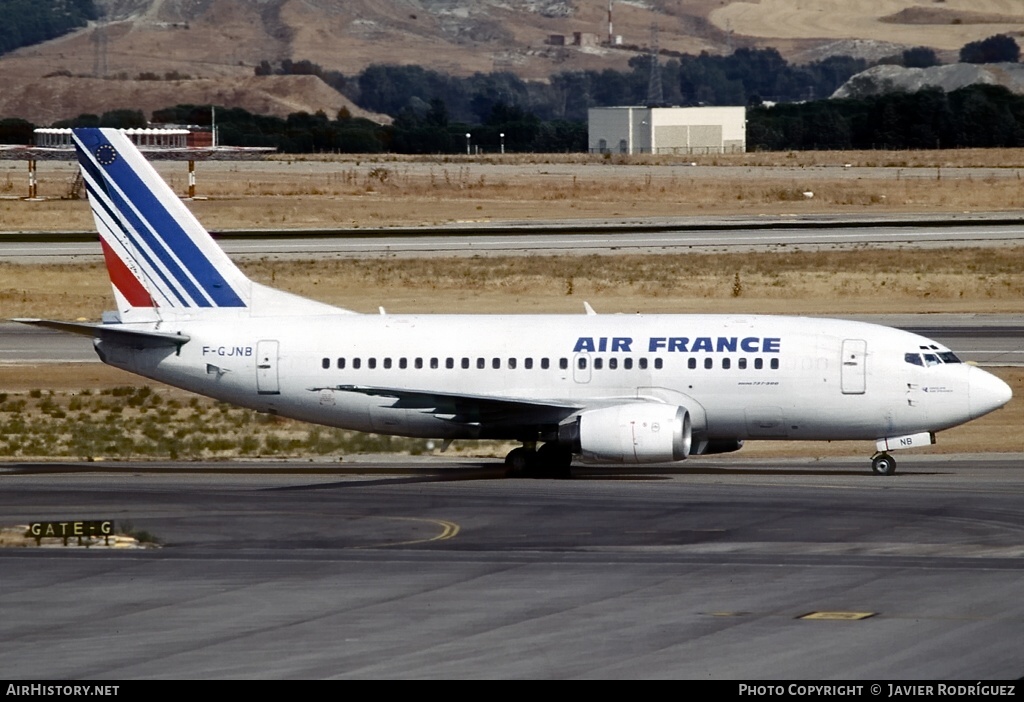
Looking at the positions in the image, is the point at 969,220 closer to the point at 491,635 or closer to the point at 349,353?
the point at 349,353

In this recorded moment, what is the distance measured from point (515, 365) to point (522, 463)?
2.49 m

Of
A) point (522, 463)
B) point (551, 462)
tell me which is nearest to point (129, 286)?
point (522, 463)

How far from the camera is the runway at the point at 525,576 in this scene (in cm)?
2352

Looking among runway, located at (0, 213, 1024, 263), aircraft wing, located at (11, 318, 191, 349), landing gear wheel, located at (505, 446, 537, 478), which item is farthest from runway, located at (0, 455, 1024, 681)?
runway, located at (0, 213, 1024, 263)

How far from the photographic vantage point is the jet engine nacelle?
40.6m

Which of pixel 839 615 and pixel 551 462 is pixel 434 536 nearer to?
pixel 551 462

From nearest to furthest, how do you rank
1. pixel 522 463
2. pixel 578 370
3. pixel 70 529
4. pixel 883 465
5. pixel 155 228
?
pixel 70 529 < pixel 883 465 < pixel 578 370 < pixel 522 463 < pixel 155 228

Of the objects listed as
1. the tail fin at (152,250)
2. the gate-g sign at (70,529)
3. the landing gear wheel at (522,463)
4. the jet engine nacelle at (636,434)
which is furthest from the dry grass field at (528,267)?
the gate-g sign at (70,529)

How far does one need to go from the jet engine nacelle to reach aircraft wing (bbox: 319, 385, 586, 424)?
1.20m

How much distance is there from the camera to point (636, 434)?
134 feet

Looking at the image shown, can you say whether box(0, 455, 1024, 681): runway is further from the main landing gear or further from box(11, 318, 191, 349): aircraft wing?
box(11, 318, 191, 349): aircraft wing

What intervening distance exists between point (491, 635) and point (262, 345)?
2084 centimetres

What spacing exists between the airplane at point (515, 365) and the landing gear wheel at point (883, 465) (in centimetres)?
4

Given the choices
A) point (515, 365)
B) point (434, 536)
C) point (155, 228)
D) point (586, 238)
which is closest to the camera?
point (434, 536)
